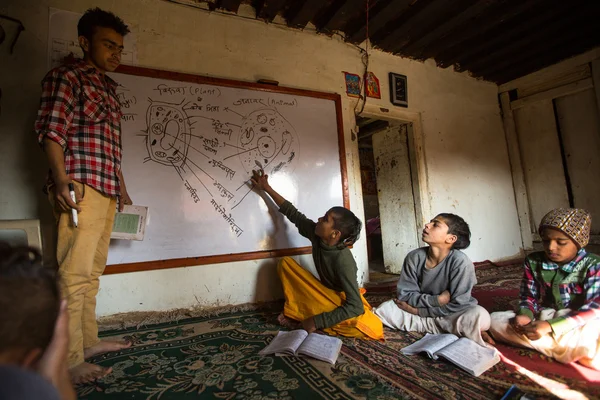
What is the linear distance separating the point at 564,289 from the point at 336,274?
1.15m

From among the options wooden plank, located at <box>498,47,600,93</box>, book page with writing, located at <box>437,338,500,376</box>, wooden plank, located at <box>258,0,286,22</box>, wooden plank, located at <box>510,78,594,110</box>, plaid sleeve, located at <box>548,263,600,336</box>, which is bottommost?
book page with writing, located at <box>437,338,500,376</box>

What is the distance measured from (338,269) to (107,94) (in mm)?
1563

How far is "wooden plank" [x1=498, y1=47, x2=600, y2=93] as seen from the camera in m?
3.80

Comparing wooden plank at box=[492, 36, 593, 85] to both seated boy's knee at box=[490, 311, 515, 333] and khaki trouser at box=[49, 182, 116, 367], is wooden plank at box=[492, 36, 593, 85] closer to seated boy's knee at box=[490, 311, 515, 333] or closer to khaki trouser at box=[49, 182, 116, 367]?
seated boy's knee at box=[490, 311, 515, 333]

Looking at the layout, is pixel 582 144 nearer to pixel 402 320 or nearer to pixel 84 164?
pixel 402 320

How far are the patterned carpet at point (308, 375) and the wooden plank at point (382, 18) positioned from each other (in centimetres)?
270

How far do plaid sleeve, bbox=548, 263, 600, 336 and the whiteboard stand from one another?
1753 mm

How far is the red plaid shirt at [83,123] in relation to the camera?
4.33ft

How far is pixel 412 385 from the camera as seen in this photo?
3.99ft

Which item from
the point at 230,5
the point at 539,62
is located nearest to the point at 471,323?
the point at 230,5

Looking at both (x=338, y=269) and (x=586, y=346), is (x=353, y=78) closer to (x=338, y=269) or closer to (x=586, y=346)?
(x=338, y=269)

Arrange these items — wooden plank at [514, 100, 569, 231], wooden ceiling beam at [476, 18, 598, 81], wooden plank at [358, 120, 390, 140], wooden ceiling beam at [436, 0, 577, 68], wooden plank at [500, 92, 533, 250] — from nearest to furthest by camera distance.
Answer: wooden ceiling beam at [436, 0, 577, 68] → wooden ceiling beam at [476, 18, 598, 81] → wooden plank at [514, 100, 569, 231] → wooden plank at [500, 92, 533, 250] → wooden plank at [358, 120, 390, 140]

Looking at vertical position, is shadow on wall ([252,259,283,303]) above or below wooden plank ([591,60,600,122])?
below

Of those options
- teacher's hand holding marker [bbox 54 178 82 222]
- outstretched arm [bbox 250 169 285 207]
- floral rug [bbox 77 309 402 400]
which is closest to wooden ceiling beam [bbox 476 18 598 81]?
outstretched arm [bbox 250 169 285 207]
